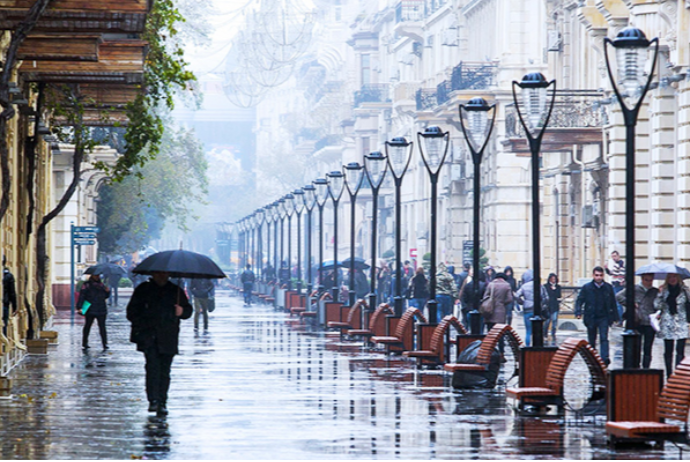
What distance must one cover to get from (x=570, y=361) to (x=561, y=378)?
34cm

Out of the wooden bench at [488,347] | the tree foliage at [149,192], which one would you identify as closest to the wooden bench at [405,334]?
the wooden bench at [488,347]

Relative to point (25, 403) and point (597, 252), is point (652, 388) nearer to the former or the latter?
point (25, 403)

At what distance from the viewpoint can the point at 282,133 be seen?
164 m

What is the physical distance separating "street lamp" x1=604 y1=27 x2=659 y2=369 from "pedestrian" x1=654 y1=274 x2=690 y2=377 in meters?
5.81

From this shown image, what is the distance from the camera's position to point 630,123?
1436cm

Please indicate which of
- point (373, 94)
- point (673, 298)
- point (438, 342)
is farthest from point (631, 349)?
point (373, 94)

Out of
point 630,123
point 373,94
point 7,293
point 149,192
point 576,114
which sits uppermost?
point 373,94

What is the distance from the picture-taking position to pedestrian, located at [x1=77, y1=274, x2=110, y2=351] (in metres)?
28.1

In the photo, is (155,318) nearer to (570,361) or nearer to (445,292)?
(570,361)

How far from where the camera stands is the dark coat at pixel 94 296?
92.4 ft

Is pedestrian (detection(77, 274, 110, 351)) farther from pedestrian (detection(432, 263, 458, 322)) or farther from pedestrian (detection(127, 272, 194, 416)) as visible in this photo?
pedestrian (detection(127, 272, 194, 416))

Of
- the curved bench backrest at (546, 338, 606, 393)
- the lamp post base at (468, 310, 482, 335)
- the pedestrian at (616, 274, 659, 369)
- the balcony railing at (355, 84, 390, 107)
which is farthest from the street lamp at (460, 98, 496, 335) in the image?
the balcony railing at (355, 84, 390, 107)

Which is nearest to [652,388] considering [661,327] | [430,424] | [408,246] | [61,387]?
[430,424]

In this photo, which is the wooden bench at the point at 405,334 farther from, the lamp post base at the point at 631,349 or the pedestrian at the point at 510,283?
the lamp post base at the point at 631,349
